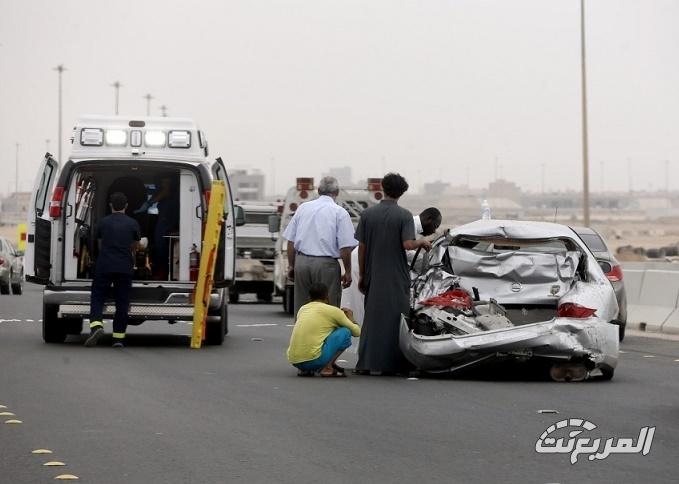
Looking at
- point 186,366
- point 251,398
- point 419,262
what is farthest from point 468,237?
point 251,398

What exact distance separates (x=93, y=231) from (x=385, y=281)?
6.15m

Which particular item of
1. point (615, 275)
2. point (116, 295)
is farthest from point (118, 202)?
point (615, 275)

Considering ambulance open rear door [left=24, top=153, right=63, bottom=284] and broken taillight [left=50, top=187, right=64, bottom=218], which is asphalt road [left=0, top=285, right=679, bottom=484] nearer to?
ambulance open rear door [left=24, top=153, right=63, bottom=284]

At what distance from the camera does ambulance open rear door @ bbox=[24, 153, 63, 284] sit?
61.7 ft

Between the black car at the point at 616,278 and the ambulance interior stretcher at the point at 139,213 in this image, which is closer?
the ambulance interior stretcher at the point at 139,213

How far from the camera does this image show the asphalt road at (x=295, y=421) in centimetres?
871

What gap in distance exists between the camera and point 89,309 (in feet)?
61.7

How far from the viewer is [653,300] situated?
25.3 m

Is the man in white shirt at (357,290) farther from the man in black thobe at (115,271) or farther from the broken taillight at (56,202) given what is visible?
the broken taillight at (56,202)

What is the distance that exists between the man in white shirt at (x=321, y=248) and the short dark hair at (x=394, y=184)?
0.66 m

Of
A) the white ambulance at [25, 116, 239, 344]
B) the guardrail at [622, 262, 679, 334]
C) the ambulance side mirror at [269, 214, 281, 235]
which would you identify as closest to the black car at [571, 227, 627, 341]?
the guardrail at [622, 262, 679, 334]

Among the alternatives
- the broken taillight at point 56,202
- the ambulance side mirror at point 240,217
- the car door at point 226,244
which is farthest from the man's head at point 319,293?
the ambulance side mirror at point 240,217

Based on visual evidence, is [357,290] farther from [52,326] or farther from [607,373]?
[52,326]

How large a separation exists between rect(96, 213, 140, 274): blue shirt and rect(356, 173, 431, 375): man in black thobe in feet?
14.1
